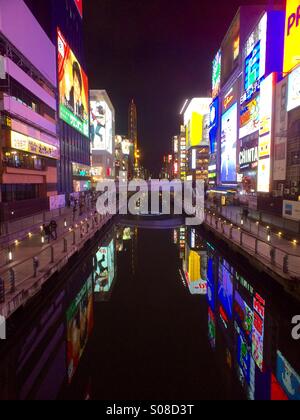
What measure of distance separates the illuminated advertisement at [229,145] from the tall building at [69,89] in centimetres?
3065

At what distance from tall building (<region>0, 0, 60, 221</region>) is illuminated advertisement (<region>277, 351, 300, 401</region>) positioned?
2406 centimetres

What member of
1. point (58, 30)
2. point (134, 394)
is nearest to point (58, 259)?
point (134, 394)

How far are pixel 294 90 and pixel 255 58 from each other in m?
18.4

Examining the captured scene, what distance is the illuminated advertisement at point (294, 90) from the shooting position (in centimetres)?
2652

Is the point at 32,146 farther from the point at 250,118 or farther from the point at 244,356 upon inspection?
the point at 250,118

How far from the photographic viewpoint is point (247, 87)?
154 feet

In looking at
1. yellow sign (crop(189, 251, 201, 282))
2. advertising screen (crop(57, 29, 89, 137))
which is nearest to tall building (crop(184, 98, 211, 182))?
advertising screen (crop(57, 29, 89, 137))

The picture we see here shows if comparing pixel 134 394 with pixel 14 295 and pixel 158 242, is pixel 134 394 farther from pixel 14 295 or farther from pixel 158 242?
pixel 158 242

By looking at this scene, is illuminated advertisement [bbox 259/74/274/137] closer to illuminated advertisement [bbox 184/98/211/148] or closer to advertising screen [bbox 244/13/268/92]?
advertising screen [bbox 244/13/268/92]

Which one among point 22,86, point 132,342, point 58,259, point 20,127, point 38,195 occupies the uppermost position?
point 22,86

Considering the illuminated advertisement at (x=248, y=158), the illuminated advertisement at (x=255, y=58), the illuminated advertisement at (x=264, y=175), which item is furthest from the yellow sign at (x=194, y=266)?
the illuminated advertisement at (x=255, y=58)

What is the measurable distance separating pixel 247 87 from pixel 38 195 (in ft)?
115

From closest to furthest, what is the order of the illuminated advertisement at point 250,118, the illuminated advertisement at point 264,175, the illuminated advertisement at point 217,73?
the illuminated advertisement at point 264,175
the illuminated advertisement at point 250,118
the illuminated advertisement at point 217,73

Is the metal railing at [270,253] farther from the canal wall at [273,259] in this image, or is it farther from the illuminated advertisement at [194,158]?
the illuminated advertisement at [194,158]
